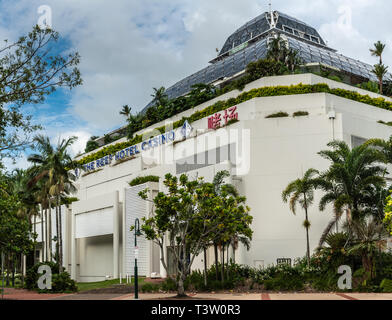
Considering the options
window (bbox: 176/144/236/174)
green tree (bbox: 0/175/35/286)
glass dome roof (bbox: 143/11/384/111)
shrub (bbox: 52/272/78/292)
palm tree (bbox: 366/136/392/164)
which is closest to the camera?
green tree (bbox: 0/175/35/286)

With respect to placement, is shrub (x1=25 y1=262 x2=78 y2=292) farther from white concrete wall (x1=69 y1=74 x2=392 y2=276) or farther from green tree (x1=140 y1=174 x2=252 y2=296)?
green tree (x1=140 y1=174 x2=252 y2=296)

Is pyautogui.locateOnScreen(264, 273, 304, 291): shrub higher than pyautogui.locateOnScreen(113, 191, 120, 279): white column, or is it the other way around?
pyautogui.locateOnScreen(113, 191, 120, 279): white column

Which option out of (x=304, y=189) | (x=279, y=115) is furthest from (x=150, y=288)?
(x=279, y=115)

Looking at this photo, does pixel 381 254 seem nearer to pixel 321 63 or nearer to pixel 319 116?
pixel 319 116

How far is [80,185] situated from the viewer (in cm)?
5997

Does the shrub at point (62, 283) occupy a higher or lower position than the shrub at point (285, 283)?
lower

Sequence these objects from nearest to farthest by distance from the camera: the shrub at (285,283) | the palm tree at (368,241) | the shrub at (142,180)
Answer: the palm tree at (368,241) < the shrub at (285,283) < the shrub at (142,180)

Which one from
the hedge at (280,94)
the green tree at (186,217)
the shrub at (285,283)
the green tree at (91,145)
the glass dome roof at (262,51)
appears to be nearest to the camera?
the green tree at (186,217)

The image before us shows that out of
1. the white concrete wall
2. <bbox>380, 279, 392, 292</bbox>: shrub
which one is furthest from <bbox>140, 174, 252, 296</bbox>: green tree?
the white concrete wall

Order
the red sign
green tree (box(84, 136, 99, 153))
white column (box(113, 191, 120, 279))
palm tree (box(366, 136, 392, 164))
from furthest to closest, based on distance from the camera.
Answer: green tree (box(84, 136, 99, 153)), white column (box(113, 191, 120, 279)), the red sign, palm tree (box(366, 136, 392, 164))

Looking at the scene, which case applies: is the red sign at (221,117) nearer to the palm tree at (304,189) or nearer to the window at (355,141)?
the window at (355,141)

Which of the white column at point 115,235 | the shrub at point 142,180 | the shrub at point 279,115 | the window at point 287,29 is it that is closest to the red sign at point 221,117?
the shrub at point 279,115

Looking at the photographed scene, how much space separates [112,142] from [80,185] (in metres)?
6.83
